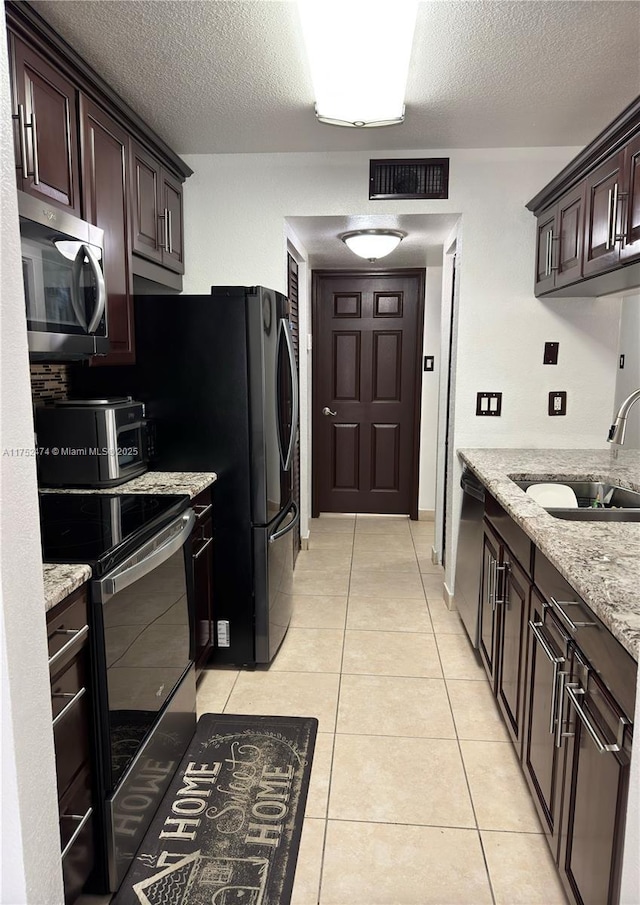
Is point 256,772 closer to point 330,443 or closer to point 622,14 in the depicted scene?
point 622,14

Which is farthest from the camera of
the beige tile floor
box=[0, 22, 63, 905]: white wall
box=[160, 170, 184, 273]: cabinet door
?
box=[160, 170, 184, 273]: cabinet door

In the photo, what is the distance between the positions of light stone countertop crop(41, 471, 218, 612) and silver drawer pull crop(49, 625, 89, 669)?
9 cm

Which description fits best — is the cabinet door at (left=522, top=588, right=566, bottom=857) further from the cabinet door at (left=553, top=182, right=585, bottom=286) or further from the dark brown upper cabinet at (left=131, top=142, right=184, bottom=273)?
the dark brown upper cabinet at (left=131, top=142, right=184, bottom=273)

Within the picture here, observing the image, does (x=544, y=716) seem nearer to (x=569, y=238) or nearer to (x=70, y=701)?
(x=70, y=701)

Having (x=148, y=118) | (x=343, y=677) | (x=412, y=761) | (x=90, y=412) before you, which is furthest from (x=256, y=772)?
(x=148, y=118)

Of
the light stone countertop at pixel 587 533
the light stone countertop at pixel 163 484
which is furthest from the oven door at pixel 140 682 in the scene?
the light stone countertop at pixel 587 533

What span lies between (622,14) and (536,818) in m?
2.50

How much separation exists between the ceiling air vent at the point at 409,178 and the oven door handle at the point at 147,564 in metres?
2.02

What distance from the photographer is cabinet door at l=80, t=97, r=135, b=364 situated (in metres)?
2.23

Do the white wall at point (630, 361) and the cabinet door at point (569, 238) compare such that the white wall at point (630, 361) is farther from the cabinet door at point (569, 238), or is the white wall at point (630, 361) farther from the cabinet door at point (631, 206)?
the cabinet door at point (631, 206)

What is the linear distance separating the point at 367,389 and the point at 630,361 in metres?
2.57

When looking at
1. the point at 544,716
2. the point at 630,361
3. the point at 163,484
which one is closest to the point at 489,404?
the point at 630,361

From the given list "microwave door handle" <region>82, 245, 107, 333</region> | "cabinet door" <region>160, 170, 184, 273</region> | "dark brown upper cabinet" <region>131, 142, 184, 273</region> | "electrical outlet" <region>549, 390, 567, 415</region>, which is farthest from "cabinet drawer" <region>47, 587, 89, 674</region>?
"electrical outlet" <region>549, 390, 567, 415</region>

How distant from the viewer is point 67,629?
4.75 ft
